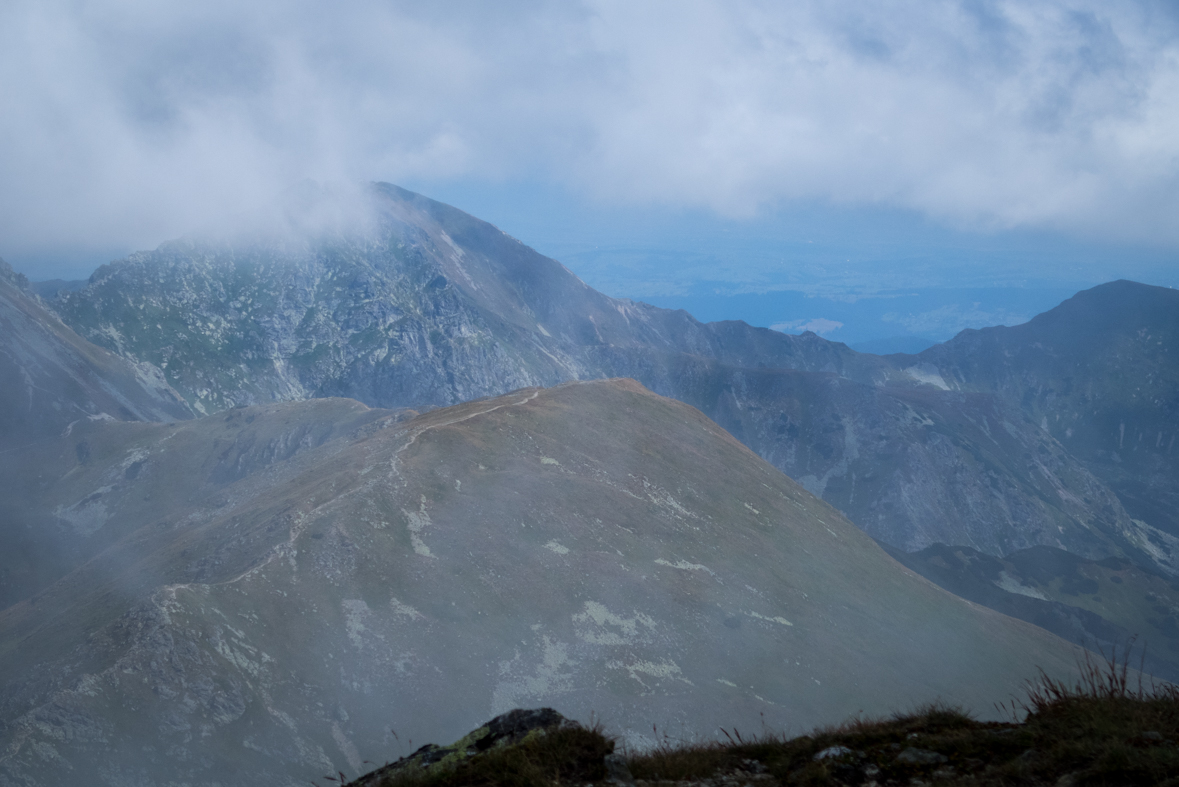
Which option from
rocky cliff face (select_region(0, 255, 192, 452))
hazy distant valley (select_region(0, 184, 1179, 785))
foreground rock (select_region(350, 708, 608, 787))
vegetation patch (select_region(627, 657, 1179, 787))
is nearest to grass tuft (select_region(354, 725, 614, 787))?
foreground rock (select_region(350, 708, 608, 787))

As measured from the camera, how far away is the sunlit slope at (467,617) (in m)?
37.7

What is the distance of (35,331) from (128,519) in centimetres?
12593

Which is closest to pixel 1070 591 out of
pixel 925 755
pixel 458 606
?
pixel 458 606

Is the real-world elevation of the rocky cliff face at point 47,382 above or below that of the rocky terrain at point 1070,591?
above

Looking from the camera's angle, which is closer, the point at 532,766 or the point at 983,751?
the point at 532,766

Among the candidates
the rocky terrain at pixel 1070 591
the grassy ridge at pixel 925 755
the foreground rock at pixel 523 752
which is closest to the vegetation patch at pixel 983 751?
the grassy ridge at pixel 925 755

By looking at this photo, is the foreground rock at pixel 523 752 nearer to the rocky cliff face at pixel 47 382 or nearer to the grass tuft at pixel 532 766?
the grass tuft at pixel 532 766

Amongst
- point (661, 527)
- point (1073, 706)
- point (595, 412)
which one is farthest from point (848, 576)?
point (1073, 706)

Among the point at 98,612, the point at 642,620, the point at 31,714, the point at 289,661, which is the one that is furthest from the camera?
the point at 642,620

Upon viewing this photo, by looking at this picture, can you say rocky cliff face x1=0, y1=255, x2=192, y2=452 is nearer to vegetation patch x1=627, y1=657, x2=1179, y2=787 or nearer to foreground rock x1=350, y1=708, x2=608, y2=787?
foreground rock x1=350, y1=708, x2=608, y2=787

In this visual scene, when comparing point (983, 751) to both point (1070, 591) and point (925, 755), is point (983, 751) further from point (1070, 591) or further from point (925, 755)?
point (1070, 591)

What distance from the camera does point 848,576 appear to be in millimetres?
73312

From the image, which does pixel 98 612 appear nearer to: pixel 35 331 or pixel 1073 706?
pixel 1073 706

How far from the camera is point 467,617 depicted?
48.8 meters
